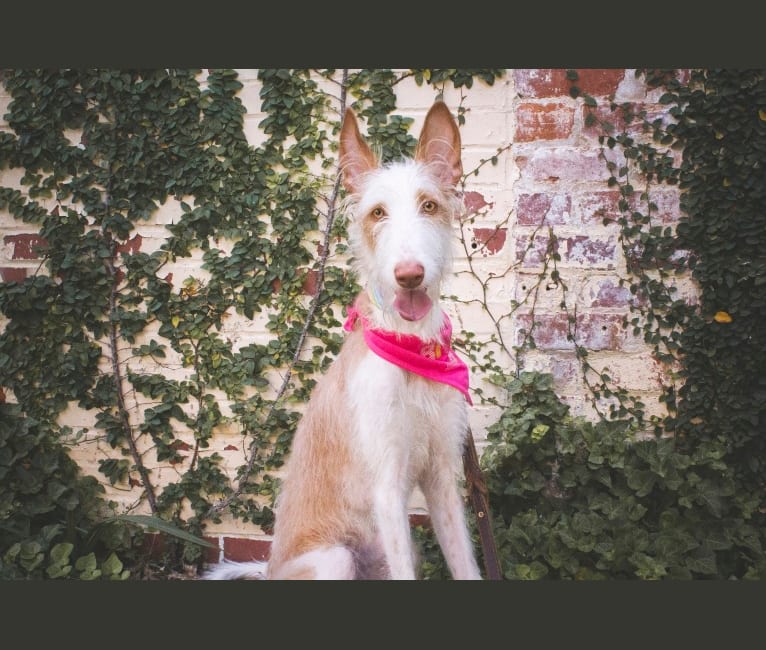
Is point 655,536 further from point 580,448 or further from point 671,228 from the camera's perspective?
point 671,228

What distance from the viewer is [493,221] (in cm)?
271

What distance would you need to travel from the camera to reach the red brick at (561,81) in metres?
2.63

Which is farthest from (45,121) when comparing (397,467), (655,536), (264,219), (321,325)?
(655,536)

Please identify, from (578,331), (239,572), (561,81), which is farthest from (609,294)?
(239,572)

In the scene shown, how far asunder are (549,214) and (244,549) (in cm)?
217

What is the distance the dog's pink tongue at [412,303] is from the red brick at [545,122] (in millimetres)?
1288

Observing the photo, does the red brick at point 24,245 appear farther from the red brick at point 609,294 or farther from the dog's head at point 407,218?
the red brick at point 609,294

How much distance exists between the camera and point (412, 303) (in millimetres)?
→ 1744

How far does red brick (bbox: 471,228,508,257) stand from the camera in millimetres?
2711

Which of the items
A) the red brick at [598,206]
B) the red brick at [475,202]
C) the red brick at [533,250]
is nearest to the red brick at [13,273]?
the red brick at [475,202]

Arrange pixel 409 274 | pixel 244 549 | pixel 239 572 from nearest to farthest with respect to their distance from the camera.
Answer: pixel 409 274, pixel 239 572, pixel 244 549

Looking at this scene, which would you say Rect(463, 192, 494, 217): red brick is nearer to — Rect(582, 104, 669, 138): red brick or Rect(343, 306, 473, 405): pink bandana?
Rect(582, 104, 669, 138): red brick

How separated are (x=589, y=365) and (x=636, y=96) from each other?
1210mm

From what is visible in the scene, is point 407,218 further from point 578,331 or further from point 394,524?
point 578,331
